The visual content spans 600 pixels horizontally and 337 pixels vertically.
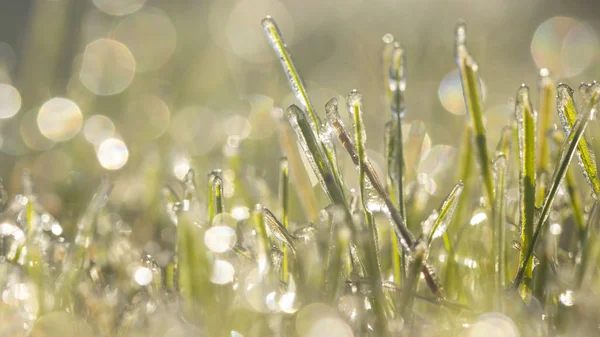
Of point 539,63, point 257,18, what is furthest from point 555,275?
point 257,18

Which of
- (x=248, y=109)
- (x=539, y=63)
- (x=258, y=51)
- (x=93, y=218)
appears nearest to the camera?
(x=93, y=218)

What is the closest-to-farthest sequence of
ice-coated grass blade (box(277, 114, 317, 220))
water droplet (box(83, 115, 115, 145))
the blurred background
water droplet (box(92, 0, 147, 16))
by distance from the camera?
ice-coated grass blade (box(277, 114, 317, 220))
the blurred background
water droplet (box(83, 115, 115, 145))
water droplet (box(92, 0, 147, 16))

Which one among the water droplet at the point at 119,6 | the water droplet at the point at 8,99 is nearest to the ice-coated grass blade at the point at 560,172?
the water droplet at the point at 8,99

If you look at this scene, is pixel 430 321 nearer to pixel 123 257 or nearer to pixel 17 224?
pixel 123 257

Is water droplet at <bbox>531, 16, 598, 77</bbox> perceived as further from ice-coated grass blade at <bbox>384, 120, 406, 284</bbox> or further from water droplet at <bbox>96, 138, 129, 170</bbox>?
ice-coated grass blade at <bbox>384, 120, 406, 284</bbox>

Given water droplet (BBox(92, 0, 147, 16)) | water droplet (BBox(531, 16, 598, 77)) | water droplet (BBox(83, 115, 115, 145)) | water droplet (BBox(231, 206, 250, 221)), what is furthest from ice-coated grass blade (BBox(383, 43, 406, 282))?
water droplet (BBox(92, 0, 147, 16))

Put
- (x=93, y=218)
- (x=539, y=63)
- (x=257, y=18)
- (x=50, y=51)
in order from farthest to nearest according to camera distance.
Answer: (x=257, y=18) < (x=539, y=63) < (x=50, y=51) < (x=93, y=218)

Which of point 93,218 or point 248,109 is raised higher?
→ point 93,218
